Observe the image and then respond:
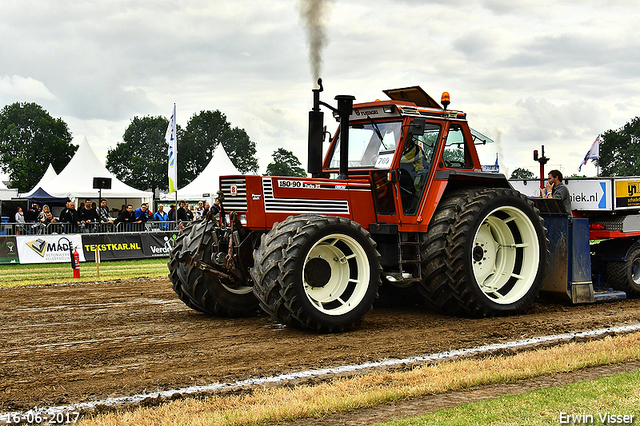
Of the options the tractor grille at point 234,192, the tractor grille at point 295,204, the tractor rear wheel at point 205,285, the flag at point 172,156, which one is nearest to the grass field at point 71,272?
the flag at point 172,156

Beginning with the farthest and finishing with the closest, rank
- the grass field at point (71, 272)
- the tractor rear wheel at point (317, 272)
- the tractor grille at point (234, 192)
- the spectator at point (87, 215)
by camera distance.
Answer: the spectator at point (87, 215) < the grass field at point (71, 272) < the tractor grille at point (234, 192) < the tractor rear wheel at point (317, 272)

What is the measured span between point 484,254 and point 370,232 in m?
1.71

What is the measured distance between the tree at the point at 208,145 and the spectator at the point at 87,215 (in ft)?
222

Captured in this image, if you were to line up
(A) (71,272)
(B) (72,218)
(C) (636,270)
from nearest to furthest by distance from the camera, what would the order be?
(C) (636,270) → (A) (71,272) → (B) (72,218)

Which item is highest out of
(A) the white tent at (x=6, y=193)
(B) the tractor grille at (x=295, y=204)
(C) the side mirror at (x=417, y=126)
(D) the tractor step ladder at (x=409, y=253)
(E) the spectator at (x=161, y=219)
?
(A) the white tent at (x=6, y=193)

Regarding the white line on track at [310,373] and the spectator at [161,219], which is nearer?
the white line on track at [310,373]

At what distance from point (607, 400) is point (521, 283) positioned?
420 cm

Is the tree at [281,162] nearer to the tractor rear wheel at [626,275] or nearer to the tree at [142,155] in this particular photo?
the tree at [142,155]

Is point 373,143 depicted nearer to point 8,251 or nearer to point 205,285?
point 205,285

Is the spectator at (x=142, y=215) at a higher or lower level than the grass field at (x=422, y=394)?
higher

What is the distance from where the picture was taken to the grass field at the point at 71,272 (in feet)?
47.8

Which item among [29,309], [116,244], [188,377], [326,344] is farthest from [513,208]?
[116,244]

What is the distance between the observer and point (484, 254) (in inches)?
346

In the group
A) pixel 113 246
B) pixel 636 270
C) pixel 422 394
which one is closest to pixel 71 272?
pixel 113 246
